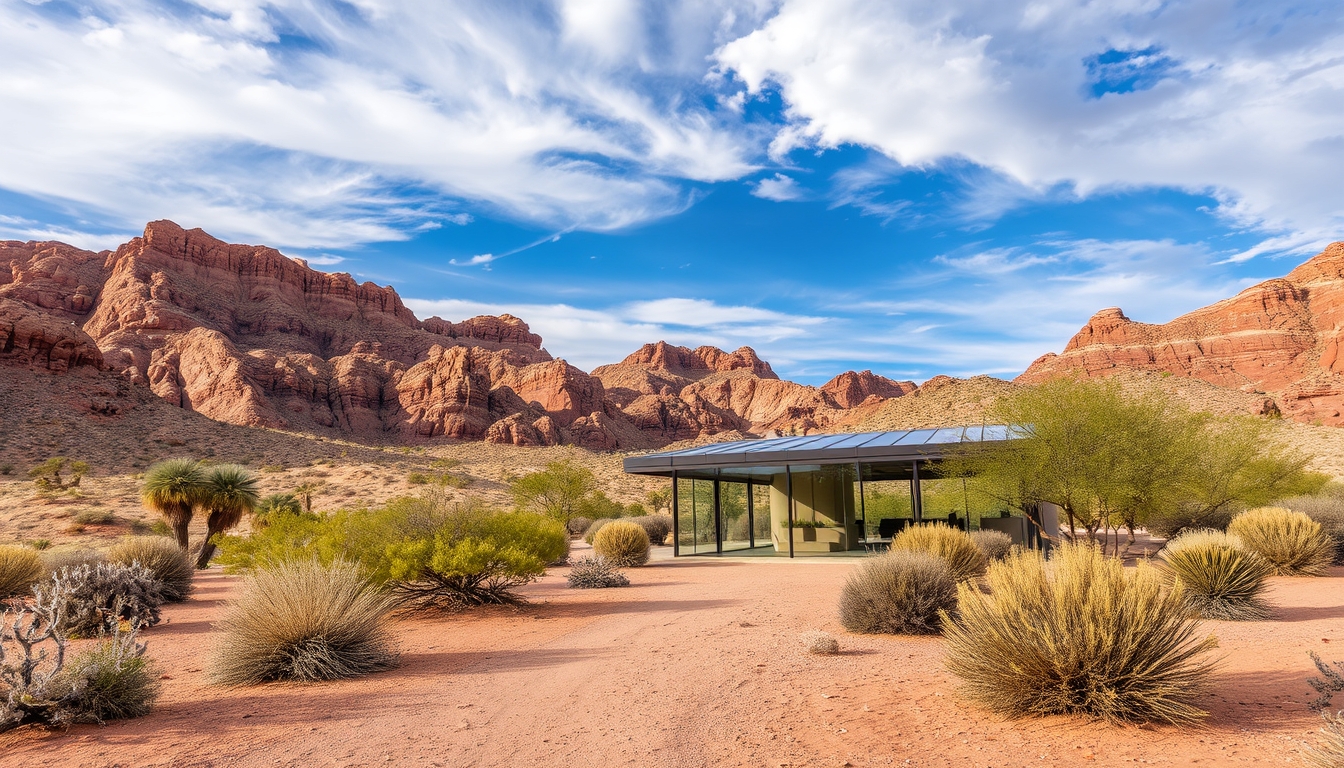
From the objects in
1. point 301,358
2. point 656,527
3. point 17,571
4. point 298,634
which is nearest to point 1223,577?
point 298,634

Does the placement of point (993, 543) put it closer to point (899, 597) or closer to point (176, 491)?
point (899, 597)

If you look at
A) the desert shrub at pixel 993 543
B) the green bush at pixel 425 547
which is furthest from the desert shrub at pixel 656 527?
the green bush at pixel 425 547

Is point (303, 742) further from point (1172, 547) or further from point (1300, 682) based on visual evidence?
point (1172, 547)

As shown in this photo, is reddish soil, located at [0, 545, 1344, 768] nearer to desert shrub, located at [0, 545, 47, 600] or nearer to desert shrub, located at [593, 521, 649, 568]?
desert shrub, located at [0, 545, 47, 600]

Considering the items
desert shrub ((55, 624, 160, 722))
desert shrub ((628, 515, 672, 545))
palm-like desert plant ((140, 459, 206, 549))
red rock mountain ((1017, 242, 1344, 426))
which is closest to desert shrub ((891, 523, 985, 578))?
desert shrub ((55, 624, 160, 722))

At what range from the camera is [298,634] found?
277 inches

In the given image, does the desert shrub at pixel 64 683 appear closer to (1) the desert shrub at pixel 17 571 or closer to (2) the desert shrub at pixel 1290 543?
(1) the desert shrub at pixel 17 571

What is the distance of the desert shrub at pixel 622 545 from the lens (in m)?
19.0

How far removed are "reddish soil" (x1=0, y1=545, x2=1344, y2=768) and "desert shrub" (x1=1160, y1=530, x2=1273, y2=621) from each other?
14.2 inches

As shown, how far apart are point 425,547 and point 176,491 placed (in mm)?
10937

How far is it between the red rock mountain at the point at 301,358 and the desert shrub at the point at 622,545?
43.8 meters

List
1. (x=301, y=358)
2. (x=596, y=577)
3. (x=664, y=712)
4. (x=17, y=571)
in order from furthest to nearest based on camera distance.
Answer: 1. (x=301, y=358)
2. (x=596, y=577)
3. (x=17, y=571)
4. (x=664, y=712)

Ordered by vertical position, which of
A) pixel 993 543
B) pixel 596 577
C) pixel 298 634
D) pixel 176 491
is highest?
pixel 176 491

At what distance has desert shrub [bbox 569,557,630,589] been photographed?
47.5 feet
